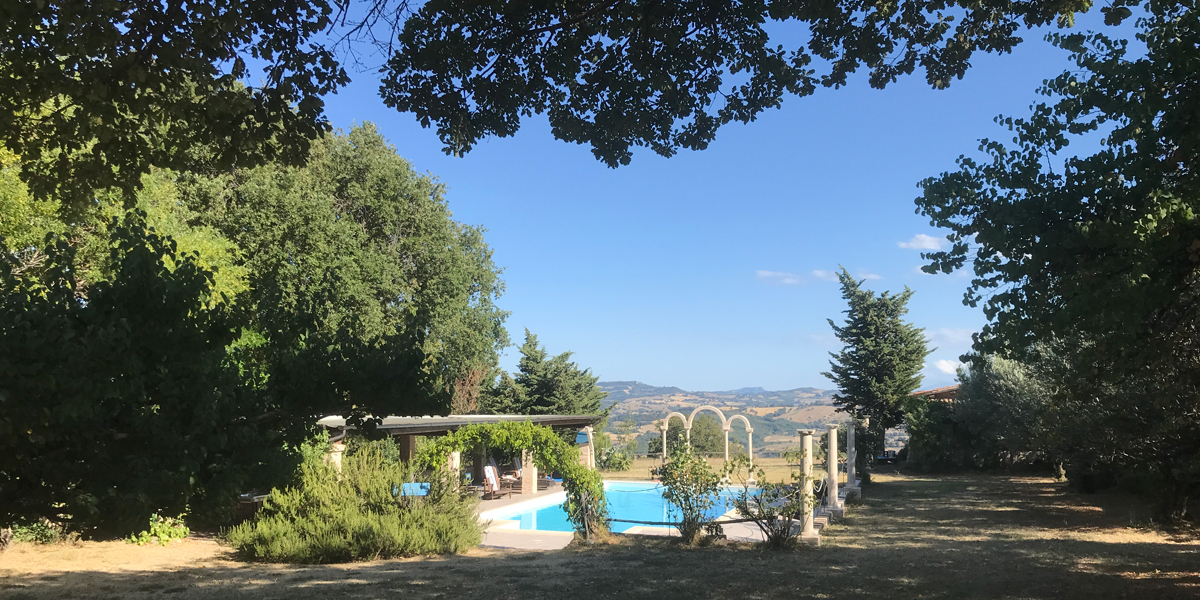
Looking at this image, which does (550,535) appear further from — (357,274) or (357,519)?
(357,274)

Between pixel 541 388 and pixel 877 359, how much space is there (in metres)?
14.9

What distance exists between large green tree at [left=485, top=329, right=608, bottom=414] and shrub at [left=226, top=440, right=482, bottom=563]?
22009 mm

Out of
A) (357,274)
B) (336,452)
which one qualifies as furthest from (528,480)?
(336,452)

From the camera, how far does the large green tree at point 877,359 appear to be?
3056 cm

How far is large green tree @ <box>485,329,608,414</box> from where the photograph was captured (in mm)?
33906

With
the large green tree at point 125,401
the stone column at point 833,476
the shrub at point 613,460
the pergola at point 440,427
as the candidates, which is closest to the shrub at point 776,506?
the stone column at point 833,476

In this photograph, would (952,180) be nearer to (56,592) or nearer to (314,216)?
(56,592)

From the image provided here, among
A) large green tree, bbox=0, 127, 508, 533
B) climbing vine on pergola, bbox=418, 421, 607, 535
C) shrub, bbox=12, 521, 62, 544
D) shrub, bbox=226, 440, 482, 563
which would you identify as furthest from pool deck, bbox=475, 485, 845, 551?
large green tree, bbox=0, 127, 508, 533

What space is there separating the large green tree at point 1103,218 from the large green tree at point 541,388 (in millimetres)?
27789

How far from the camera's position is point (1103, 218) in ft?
18.7

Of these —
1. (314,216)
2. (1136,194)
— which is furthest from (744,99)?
(314,216)

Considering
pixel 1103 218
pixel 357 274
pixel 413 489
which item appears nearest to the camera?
pixel 1103 218

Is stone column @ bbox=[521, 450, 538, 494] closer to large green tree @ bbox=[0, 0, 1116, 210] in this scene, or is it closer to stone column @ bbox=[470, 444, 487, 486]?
stone column @ bbox=[470, 444, 487, 486]

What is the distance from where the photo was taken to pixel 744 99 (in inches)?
267
